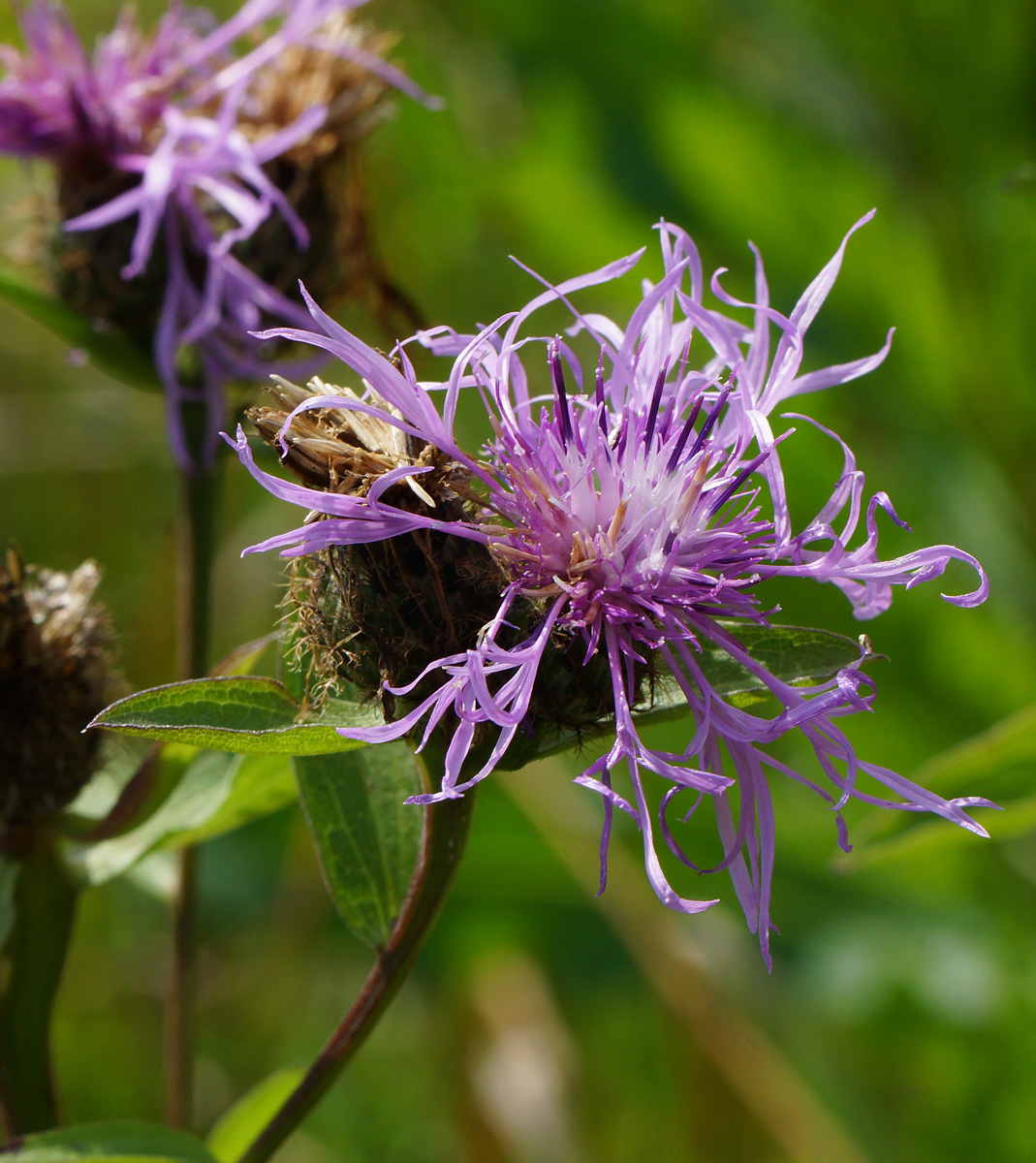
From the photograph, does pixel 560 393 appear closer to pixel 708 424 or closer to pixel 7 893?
pixel 708 424

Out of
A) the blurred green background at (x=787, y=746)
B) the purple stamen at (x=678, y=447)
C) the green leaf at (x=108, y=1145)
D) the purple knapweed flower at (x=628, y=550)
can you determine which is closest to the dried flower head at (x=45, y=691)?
the green leaf at (x=108, y=1145)

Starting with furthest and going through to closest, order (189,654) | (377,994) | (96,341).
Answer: (96,341) < (189,654) < (377,994)

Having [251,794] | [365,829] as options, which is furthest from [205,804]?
[365,829]

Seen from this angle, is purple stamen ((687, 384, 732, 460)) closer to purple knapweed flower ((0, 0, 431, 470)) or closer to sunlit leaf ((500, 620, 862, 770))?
sunlit leaf ((500, 620, 862, 770))

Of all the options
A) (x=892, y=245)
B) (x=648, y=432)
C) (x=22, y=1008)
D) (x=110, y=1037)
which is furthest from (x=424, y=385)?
(x=892, y=245)

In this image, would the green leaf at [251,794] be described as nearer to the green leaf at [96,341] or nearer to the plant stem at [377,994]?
the plant stem at [377,994]
